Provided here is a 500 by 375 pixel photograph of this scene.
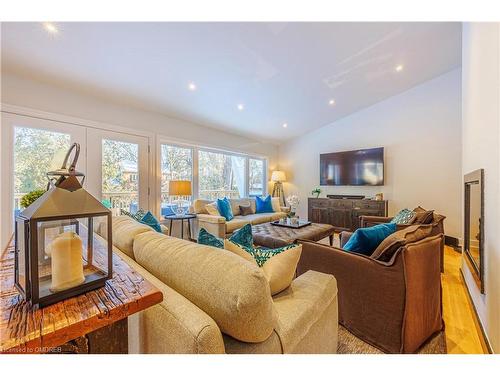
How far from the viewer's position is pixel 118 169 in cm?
364

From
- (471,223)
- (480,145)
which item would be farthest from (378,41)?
(471,223)

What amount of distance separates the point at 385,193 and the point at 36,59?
5.94 metres

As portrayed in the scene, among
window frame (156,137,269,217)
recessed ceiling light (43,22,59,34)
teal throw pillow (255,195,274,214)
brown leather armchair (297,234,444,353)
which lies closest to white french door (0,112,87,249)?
recessed ceiling light (43,22,59,34)

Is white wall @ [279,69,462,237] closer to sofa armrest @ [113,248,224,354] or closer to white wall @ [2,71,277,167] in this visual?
white wall @ [2,71,277,167]

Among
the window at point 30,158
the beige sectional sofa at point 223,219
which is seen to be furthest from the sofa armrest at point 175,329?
the beige sectional sofa at point 223,219

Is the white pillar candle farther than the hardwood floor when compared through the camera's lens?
No

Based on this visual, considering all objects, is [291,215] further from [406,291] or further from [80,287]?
[80,287]

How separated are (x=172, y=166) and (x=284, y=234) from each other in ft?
8.29

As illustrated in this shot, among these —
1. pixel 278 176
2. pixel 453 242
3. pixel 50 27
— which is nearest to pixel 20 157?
pixel 50 27

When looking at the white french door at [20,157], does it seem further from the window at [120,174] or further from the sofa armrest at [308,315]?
the sofa armrest at [308,315]

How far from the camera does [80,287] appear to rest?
651mm

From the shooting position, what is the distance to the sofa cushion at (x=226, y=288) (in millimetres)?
768

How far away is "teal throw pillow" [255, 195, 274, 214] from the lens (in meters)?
5.38

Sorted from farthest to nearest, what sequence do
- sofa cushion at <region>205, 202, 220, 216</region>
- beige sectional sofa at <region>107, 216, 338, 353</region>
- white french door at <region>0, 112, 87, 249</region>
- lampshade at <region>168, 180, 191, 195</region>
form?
1. sofa cushion at <region>205, 202, 220, 216</region>
2. lampshade at <region>168, 180, 191, 195</region>
3. white french door at <region>0, 112, 87, 249</region>
4. beige sectional sofa at <region>107, 216, 338, 353</region>
